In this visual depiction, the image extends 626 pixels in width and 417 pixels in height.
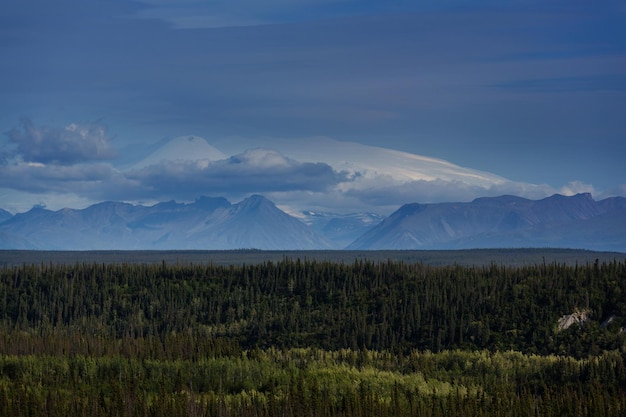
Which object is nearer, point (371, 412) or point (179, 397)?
point (371, 412)

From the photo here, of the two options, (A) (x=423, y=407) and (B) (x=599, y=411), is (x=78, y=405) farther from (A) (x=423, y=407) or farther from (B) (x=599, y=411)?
(B) (x=599, y=411)

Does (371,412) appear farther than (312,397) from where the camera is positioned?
No

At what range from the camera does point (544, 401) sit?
19312 cm

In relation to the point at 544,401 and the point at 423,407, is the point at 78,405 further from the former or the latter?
the point at 544,401

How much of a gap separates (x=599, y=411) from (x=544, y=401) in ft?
44.8

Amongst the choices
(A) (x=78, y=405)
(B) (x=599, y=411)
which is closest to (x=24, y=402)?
(A) (x=78, y=405)

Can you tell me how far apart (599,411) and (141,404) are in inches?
2974

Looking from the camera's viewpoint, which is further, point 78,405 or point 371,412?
point 78,405

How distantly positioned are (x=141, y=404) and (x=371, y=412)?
1511 inches

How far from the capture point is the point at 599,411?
7131 inches

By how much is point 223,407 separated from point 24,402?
33.5 m

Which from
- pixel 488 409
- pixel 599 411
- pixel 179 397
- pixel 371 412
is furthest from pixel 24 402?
pixel 599 411

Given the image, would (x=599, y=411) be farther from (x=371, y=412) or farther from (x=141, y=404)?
(x=141, y=404)

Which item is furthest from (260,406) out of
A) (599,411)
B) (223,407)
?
(599,411)
